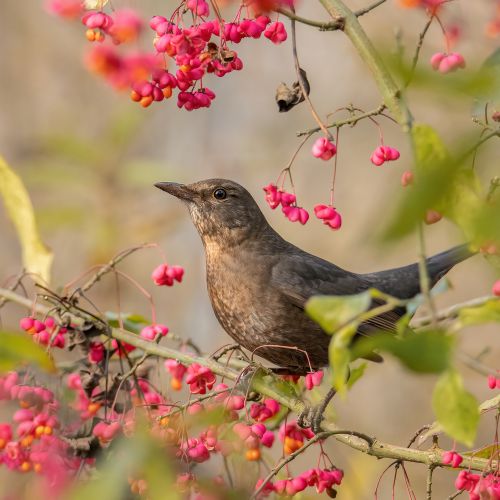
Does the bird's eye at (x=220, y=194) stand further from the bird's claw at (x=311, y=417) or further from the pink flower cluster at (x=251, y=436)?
the pink flower cluster at (x=251, y=436)

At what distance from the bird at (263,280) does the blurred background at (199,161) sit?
1.90 metres

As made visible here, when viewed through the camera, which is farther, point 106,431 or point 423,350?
point 106,431

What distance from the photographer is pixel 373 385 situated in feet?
28.2

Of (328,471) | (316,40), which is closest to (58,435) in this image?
(328,471)

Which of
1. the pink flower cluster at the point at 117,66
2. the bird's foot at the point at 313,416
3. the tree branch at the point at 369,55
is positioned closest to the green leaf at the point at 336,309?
the pink flower cluster at the point at 117,66

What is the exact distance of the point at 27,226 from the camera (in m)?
3.73

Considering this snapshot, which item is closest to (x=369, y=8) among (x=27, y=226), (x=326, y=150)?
(x=326, y=150)

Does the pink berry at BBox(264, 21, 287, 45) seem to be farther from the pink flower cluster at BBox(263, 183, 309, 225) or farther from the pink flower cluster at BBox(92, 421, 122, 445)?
the pink flower cluster at BBox(92, 421, 122, 445)

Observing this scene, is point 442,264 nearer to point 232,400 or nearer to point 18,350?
point 232,400

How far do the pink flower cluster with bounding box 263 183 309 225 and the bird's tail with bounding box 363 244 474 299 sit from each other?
168 centimetres

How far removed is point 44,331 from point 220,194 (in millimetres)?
1403

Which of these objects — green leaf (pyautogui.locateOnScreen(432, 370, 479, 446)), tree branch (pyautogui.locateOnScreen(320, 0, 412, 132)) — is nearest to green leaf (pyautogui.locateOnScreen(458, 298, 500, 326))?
green leaf (pyautogui.locateOnScreen(432, 370, 479, 446))

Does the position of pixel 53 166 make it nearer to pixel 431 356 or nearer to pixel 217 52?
pixel 217 52

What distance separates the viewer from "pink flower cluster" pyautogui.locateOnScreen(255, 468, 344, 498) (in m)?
2.99
